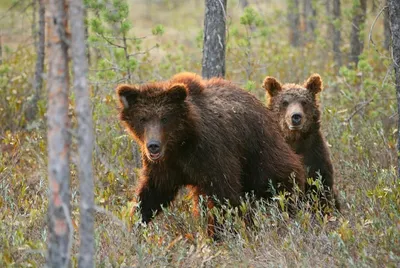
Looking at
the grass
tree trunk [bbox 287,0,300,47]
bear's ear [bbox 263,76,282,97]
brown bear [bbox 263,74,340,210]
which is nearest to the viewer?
the grass

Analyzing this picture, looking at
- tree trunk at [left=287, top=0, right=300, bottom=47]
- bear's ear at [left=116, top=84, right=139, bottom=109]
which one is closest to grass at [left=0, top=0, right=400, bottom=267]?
bear's ear at [left=116, top=84, right=139, bottom=109]

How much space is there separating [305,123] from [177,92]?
2.41 meters

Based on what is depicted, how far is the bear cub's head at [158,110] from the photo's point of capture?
644cm

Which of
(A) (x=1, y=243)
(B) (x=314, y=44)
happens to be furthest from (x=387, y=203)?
(B) (x=314, y=44)

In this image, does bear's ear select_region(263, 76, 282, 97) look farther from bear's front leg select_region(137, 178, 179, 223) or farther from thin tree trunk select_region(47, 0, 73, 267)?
thin tree trunk select_region(47, 0, 73, 267)

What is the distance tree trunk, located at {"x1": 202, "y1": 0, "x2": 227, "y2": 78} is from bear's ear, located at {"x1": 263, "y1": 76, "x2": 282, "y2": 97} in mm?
650

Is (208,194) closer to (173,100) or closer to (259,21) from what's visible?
(173,100)

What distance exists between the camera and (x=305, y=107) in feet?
27.3

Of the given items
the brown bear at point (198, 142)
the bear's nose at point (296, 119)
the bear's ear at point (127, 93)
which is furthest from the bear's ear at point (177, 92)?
the bear's nose at point (296, 119)

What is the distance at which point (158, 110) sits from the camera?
6508 mm

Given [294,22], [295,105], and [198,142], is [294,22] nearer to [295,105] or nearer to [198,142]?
[295,105]

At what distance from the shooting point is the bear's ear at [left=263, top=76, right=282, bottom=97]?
27.9 ft

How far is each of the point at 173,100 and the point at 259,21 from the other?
3.21 m

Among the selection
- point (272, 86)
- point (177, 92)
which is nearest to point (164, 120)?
point (177, 92)
